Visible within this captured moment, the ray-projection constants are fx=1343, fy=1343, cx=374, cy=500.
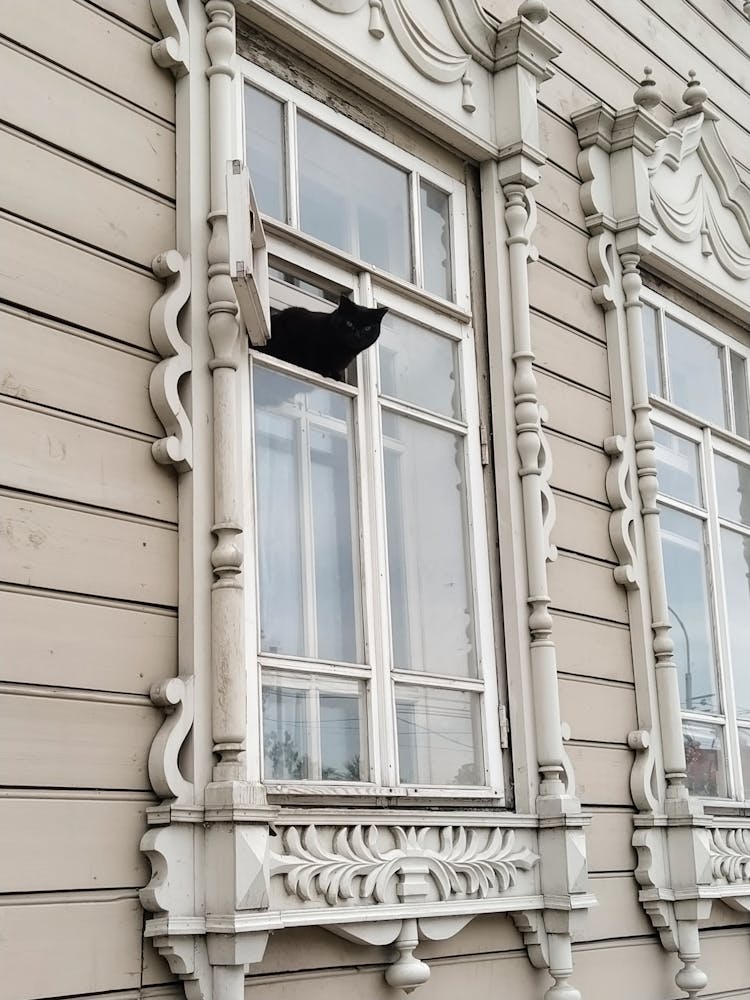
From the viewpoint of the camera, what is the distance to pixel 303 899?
286 cm

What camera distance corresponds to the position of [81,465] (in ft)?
8.84

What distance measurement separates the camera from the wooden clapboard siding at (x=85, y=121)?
2.75 meters

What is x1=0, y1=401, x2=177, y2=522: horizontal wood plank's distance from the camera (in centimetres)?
258

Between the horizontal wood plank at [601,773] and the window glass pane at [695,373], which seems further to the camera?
the window glass pane at [695,373]

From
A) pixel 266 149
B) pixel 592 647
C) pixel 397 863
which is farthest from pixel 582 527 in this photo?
pixel 266 149

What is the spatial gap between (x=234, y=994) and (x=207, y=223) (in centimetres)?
165

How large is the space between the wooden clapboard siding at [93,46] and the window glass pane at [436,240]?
3.37 feet

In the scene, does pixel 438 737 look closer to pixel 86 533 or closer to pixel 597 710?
pixel 597 710

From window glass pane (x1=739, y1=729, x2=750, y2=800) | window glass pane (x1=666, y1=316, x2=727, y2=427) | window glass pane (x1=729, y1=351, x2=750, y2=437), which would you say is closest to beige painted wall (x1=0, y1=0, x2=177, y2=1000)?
window glass pane (x1=666, y1=316, x2=727, y2=427)

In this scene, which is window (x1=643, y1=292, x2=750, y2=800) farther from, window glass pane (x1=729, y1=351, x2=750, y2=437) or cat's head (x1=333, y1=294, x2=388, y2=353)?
cat's head (x1=333, y1=294, x2=388, y2=353)

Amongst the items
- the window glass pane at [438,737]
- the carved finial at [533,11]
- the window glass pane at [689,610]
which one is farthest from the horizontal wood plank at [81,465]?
the window glass pane at [689,610]

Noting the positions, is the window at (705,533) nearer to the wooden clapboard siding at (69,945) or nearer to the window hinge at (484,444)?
the window hinge at (484,444)

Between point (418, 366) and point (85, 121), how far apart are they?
1.23m

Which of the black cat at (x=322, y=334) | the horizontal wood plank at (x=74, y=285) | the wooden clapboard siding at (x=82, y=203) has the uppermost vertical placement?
the wooden clapboard siding at (x=82, y=203)
